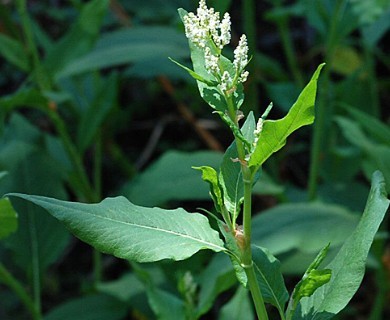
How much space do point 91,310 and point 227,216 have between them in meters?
1.26

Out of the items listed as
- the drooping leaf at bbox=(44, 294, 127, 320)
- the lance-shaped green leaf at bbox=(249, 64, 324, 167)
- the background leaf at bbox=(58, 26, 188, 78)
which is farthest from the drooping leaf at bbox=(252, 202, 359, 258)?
the lance-shaped green leaf at bbox=(249, 64, 324, 167)

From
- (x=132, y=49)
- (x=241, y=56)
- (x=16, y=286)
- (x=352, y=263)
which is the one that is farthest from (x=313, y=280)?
(x=132, y=49)

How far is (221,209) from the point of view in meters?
0.87

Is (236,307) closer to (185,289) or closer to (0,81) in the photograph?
(185,289)

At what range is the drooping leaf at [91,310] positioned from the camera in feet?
6.63

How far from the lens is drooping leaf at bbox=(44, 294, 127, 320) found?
2020mm

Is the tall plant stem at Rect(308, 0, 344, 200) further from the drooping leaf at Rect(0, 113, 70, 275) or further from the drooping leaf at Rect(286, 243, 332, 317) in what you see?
the drooping leaf at Rect(286, 243, 332, 317)

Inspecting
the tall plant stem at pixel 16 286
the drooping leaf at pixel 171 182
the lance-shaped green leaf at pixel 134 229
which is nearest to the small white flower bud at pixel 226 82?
the lance-shaped green leaf at pixel 134 229

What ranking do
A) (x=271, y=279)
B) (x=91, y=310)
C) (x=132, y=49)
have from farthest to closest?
(x=132, y=49)
(x=91, y=310)
(x=271, y=279)

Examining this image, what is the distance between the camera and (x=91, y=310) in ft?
6.70

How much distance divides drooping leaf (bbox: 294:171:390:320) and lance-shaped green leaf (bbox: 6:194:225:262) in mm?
148

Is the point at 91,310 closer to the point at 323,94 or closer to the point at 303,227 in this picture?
the point at 303,227

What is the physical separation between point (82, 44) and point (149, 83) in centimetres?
114

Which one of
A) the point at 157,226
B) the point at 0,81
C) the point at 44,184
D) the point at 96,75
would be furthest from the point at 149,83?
the point at 157,226
